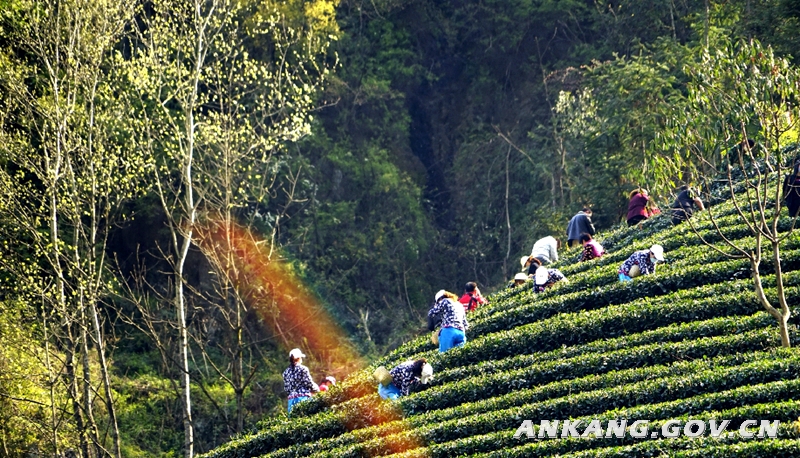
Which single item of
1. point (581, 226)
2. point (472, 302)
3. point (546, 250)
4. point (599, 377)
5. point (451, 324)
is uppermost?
point (581, 226)

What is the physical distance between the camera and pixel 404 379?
71.3 ft

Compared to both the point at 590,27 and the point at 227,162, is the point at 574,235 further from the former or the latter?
the point at 590,27

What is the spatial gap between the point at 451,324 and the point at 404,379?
174 cm

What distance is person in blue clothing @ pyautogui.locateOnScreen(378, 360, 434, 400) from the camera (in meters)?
21.6

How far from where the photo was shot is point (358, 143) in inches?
1859

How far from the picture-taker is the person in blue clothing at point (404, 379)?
70.8 ft

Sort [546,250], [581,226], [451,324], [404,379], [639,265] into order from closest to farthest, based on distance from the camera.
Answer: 1. [404,379]
2. [451,324]
3. [639,265]
4. [581,226]
5. [546,250]

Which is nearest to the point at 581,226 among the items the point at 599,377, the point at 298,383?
the point at 298,383

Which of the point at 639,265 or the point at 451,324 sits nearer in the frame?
the point at 451,324

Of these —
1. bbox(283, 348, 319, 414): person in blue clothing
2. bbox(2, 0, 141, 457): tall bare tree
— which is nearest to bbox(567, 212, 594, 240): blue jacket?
bbox(283, 348, 319, 414): person in blue clothing

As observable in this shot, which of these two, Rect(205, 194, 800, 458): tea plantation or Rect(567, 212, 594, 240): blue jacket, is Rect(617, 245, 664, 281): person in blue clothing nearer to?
Rect(205, 194, 800, 458): tea plantation

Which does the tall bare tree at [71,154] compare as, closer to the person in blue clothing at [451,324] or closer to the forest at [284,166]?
the forest at [284,166]

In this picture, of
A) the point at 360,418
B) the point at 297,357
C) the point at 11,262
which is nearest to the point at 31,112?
the point at 11,262

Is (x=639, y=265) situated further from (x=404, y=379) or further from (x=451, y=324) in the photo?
(x=404, y=379)
